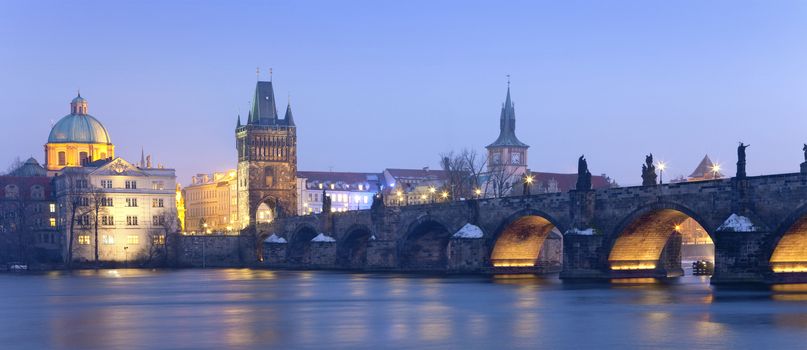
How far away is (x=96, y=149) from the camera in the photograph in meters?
185

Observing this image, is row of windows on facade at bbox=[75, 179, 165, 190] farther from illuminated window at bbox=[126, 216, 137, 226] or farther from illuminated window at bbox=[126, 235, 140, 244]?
illuminated window at bbox=[126, 235, 140, 244]

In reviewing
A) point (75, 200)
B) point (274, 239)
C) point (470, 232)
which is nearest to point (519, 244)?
point (470, 232)

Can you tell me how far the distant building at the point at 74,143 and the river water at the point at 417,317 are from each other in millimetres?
111608

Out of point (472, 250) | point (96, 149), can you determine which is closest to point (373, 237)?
point (472, 250)

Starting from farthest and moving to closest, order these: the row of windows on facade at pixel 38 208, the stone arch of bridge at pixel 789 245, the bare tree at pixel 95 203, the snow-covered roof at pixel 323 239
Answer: the row of windows on facade at pixel 38 208 → the bare tree at pixel 95 203 → the snow-covered roof at pixel 323 239 → the stone arch of bridge at pixel 789 245

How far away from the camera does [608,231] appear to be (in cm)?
7706

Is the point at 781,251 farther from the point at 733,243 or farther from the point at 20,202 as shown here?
the point at 20,202

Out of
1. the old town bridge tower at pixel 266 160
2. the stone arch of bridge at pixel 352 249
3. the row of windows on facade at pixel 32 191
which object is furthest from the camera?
the old town bridge tower at pixel 266 160

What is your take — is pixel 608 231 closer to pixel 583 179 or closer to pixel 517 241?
pixel 583 179

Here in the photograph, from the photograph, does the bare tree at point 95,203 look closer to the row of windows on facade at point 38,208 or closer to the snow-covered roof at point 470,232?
the row of windows on facade at point 38,208

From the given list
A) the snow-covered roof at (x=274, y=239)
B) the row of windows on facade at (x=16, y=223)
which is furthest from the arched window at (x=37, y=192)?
the snow-covered roof at (x=274, y=239)

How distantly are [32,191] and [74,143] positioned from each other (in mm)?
19253

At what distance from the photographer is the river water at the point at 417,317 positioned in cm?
3972

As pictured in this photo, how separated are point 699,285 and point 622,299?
1455 centimetres
